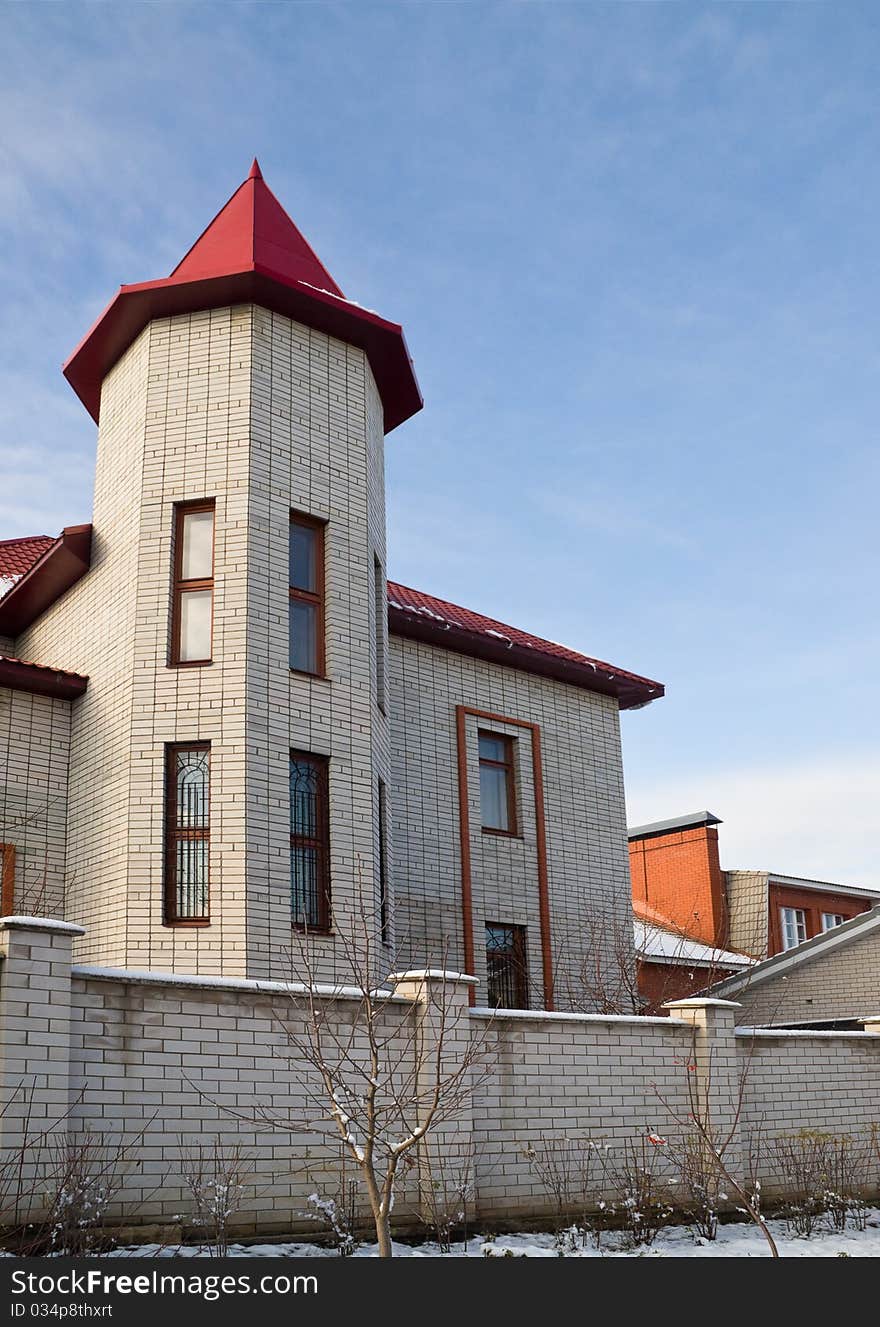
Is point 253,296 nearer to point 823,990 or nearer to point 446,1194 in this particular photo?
point 446,1194

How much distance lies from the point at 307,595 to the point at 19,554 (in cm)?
631

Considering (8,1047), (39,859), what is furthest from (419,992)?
(39,859)

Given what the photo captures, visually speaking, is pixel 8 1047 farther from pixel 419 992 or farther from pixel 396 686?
pixel 396 686

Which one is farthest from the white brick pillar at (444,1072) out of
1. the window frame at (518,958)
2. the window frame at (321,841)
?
the window frame at (518,958)

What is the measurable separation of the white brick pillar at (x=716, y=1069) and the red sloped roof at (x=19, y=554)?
386 inches

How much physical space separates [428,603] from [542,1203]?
8913 millimetres

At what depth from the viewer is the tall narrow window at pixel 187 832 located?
1134 cm

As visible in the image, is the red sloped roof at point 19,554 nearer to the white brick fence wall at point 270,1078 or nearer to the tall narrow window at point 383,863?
the tall narrow window at point 383,863

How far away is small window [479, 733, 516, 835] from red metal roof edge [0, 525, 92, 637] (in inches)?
224

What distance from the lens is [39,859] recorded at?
1276cm

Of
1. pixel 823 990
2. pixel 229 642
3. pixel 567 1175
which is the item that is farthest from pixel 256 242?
pixel 823 990

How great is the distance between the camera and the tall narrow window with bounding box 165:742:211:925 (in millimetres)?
11344

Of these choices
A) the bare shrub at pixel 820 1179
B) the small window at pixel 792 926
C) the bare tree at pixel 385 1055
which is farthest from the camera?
the small window at pixel 792 926

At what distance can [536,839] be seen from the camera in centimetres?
1669
